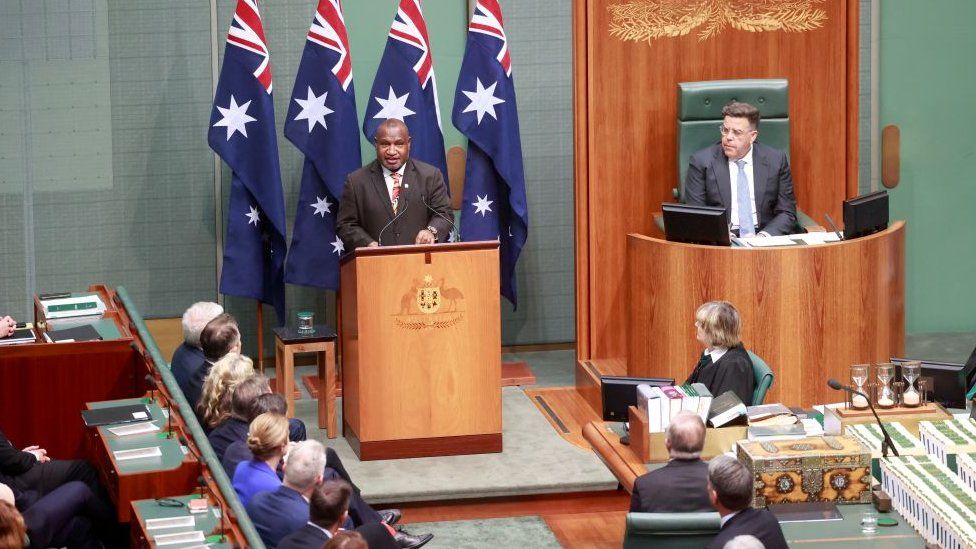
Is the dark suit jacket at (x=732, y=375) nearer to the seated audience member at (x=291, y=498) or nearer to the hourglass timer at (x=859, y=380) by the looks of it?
the hourglass timer at (x=859, y=380)

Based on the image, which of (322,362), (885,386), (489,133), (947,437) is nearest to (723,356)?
(885,386)

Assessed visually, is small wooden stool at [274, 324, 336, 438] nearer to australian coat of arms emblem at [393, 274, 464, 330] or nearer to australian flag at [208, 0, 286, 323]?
australian coat of arms emblem at [393, 274, 464, 330]

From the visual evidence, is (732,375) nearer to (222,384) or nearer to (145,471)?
(222,384)

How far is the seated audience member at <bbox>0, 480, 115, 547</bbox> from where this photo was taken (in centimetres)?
514

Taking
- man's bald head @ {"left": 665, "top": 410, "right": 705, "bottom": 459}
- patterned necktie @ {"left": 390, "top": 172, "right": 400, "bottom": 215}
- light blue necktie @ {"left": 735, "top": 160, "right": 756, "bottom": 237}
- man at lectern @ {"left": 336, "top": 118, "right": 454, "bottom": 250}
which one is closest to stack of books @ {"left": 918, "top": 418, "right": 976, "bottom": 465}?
man's bald head @ {"left": 665, "top": 410, "right": 705, "bottom": 459}

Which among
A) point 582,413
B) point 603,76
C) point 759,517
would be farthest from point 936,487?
point 603,76

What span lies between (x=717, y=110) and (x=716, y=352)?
2.29m

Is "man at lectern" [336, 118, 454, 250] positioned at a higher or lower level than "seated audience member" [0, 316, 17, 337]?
higher

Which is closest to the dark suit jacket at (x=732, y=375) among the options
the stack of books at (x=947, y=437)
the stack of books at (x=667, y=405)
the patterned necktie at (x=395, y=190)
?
the stack of books at (x=667, y=405)

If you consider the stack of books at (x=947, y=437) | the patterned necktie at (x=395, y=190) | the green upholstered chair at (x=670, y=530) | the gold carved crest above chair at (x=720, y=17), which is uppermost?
the gold carved crest above chair at (x=720, y=17)

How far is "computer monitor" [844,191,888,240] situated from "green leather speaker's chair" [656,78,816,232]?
2.32ft

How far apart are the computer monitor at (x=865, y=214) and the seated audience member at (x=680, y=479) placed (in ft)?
7.51

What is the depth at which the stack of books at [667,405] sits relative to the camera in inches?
208

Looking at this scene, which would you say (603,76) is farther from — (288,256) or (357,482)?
(357,482)
